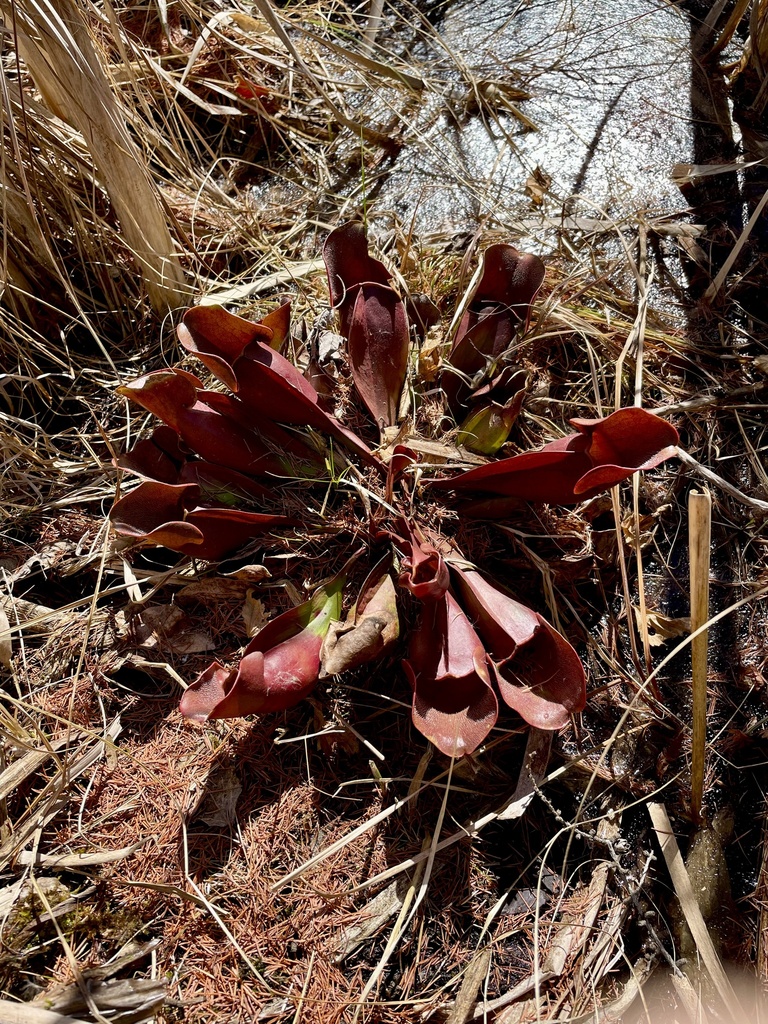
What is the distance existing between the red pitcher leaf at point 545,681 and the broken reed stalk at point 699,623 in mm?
256

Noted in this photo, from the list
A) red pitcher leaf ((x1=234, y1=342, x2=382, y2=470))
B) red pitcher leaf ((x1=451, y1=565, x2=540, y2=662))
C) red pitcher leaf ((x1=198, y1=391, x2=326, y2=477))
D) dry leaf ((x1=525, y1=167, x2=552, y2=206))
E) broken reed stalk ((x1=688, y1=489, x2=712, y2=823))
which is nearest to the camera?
broken reed stalk ((x1=688, y1=489, x2=712, y2=823))

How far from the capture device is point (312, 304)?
6.68 ft

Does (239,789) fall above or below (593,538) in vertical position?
below

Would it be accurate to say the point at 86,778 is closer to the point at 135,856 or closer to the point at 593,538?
the point at 135,856

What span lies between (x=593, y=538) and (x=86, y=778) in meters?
1.34

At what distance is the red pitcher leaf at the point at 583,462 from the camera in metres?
1.42

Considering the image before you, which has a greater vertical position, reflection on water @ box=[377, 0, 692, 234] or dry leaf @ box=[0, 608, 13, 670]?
reflection on water @ box=[377, 0, 692, 234]

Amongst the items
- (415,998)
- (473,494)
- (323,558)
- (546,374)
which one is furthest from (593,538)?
(415,998)

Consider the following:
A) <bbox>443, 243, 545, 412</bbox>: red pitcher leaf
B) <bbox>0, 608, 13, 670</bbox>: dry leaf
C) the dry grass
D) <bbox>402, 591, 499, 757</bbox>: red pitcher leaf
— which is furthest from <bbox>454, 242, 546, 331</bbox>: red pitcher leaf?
<bbox>0, 608, 13, 670</bbox>: dry leaf

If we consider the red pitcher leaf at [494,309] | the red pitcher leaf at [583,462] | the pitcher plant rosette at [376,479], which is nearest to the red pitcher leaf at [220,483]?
the pitcher plant rosette at [376,479]

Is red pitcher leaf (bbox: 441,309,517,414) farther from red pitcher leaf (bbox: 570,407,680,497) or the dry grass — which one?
red pitcher leaf (bbox: 570,407,680,497)

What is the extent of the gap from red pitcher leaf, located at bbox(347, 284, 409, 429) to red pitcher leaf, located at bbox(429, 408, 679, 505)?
0.27 meters

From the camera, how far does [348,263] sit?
1.72m

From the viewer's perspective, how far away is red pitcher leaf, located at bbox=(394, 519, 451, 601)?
1.42 metres
